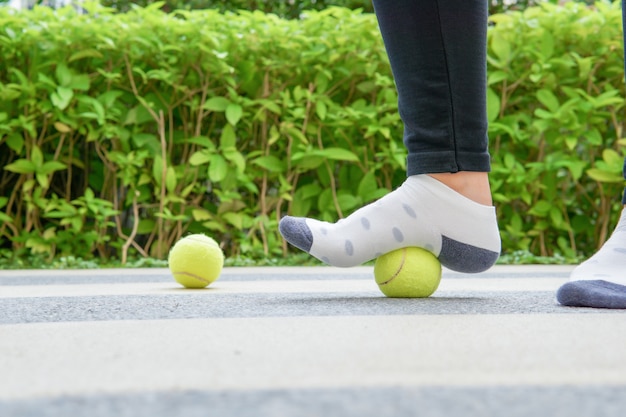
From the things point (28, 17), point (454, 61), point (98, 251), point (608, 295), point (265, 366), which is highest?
point (28, 17)

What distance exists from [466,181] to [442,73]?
0.20m

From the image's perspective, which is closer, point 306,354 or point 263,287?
point 306,354

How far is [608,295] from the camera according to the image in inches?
48.1

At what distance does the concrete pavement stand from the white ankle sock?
0.09 m

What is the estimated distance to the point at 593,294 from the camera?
123 centimetres

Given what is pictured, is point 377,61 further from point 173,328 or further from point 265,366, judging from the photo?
point 265,366

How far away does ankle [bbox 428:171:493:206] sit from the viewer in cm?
133

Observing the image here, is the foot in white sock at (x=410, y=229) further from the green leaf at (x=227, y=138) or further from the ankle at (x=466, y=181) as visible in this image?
the green leaf at (x=227, y=138)

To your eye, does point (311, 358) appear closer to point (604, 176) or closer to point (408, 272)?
point (408, 272)

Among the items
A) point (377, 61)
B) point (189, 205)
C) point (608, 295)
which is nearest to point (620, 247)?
point (608, 295)

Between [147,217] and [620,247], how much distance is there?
7.83 ft

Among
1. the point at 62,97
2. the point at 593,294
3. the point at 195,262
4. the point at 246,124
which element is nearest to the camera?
the point at 593,294

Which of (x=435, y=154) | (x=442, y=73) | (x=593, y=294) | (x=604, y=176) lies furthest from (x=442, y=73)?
(x=604, y=176)

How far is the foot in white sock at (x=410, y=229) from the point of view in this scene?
136cm
